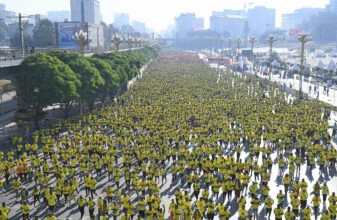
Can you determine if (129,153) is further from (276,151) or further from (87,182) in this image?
(276,151)

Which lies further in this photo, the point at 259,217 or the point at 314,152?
the point at 314,152

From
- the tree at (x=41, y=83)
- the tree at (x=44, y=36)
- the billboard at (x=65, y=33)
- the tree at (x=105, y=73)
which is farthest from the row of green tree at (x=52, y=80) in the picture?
the tree at (x=44, y=36)

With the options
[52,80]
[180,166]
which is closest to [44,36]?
[52,80]

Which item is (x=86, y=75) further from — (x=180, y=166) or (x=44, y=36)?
(x=44, y=36)

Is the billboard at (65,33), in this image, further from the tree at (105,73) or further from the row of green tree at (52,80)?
the row of green tree at (52,80)

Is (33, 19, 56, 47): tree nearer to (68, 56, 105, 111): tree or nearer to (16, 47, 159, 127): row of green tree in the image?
(68, 56, 105, 111): tree

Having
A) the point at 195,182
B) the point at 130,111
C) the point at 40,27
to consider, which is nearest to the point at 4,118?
the point at 130,111
